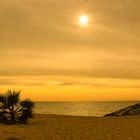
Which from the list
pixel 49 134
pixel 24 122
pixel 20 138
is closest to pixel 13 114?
pixel 24 122

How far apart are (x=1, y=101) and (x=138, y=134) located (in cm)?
1521

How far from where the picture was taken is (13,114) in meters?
34.5

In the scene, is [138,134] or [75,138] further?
[138,134]

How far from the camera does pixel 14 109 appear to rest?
35312 mm

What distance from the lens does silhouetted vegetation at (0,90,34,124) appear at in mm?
34469

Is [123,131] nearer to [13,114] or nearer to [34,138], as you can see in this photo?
[34,138]

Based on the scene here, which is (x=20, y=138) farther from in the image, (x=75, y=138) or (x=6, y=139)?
(x=75, y=138)

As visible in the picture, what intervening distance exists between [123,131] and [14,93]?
43.1 feet

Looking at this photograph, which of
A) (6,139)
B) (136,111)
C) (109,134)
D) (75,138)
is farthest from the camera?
(136,111)

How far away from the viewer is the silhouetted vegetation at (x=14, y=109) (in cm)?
A: 3447

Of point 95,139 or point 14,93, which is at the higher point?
point 14,93

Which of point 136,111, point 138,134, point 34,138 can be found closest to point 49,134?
point 34,138

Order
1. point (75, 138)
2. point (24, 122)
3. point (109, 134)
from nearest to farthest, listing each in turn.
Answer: point (75, 138) → point (109, 134) → point (24, 122)

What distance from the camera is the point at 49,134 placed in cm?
2409
